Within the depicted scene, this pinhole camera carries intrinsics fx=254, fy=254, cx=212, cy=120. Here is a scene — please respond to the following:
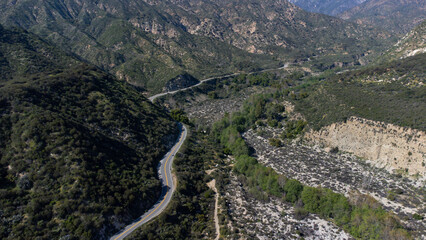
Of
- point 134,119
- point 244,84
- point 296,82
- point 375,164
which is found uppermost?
point 296,82

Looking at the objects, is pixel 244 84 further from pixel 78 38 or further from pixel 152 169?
pixel 78 38

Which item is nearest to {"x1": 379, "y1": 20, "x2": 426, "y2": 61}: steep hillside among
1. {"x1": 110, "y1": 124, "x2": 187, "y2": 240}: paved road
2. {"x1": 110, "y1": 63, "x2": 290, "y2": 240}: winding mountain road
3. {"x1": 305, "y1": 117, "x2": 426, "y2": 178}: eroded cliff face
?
{"x1": 305, "y1": 117, "x2": 426, "y2": 178}: eroded cliff face

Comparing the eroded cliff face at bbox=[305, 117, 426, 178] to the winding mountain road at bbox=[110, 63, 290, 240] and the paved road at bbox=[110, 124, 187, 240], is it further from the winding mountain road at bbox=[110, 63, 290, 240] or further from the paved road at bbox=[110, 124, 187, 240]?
the paved road at bbox=[110, 124, 187, 240]

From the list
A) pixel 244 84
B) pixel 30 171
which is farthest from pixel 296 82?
pixel 30 171

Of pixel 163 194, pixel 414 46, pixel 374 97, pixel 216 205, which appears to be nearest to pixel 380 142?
pixel 374 97

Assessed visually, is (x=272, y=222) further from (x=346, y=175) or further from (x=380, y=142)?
(x=380, y=142)

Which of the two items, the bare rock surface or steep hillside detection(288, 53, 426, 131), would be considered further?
steep hillside detection(288, 53, 426, 131)
